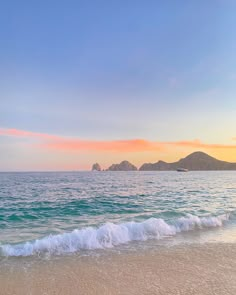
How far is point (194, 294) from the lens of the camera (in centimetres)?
496

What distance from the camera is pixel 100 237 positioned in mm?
8930

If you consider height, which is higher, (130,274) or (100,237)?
(100,237)

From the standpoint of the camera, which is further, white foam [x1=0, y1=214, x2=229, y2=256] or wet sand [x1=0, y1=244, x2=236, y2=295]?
white foam [x1=0, y1=214, x2=229, y2=256]

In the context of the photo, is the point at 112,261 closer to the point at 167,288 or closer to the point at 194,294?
the point at 167,288

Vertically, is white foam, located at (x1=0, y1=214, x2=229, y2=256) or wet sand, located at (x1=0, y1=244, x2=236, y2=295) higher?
white foam, located at (x1=0, y1=214, x2=229, y2=256)

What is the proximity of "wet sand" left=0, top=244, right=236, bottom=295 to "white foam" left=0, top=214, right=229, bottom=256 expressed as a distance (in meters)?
0.72

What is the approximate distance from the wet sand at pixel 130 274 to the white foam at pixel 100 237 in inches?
28.5

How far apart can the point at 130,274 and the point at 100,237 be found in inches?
118

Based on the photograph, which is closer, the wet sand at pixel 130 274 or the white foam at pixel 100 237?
the wet sand at pixel 130 274

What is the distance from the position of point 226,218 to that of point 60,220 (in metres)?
7.74

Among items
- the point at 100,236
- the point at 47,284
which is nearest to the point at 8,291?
the point at 47,284

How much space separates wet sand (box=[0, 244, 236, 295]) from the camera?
17.2 feet

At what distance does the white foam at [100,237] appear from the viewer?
786 centimetres

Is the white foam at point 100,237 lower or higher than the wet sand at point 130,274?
higher
